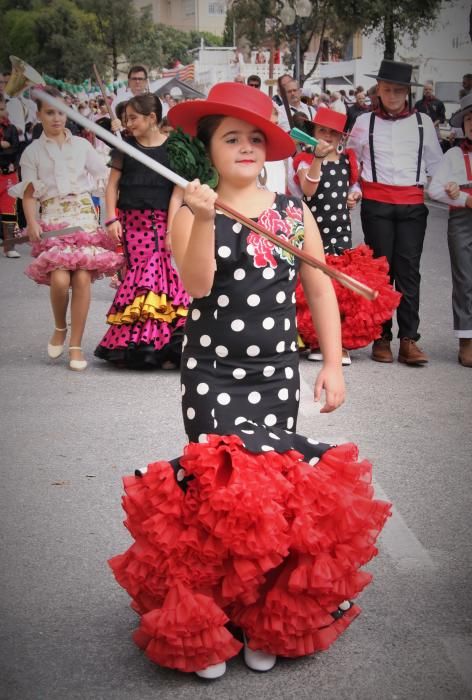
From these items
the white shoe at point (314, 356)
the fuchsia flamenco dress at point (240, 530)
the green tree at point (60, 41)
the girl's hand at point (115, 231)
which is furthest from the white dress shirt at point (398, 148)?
the green tree at point (60, 41)

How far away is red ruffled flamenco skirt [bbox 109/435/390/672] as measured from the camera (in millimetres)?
3158

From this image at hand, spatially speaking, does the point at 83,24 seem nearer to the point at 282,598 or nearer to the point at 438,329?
the point at 438,329

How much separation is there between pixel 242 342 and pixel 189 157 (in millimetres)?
663

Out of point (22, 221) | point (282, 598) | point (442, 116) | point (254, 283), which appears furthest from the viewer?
point (442, 116)

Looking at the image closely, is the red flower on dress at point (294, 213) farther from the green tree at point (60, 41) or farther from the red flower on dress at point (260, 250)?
the green tree at point (60, 41)

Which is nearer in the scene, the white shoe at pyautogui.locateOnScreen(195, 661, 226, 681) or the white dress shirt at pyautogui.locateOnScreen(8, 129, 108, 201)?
the white shoe at pyautogui.locateOnScreen(195, 661, 226, 681)

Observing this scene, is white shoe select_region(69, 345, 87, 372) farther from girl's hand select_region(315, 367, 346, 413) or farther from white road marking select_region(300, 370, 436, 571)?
girl's hand select_region(315, 367, 346, 413)

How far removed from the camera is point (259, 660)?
11.1 ft

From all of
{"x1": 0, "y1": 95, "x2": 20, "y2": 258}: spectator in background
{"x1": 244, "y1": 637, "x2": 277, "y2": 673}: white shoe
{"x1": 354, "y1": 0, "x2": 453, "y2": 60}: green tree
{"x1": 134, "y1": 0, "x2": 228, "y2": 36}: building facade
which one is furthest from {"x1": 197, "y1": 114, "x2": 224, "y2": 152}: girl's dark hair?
{"x1": 134, "y1": 0, "x2": 228, "y2": 36}: building facade

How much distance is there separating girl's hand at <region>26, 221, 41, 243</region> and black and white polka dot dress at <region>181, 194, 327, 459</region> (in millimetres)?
4493

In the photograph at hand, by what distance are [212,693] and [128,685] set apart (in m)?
0.28

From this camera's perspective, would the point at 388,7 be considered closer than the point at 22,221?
No

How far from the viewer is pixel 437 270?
1296cm

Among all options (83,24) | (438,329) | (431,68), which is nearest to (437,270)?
(438,329)
